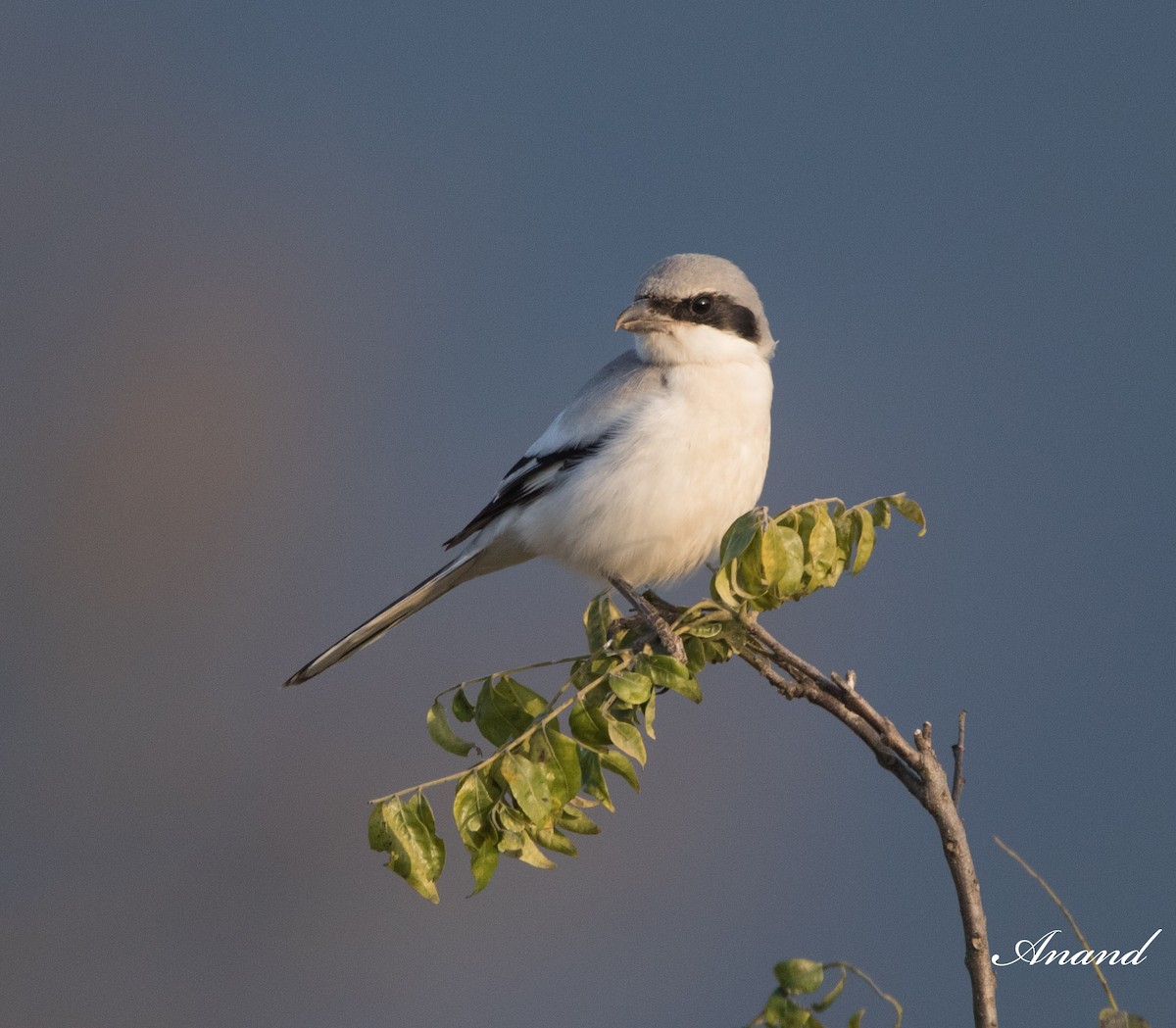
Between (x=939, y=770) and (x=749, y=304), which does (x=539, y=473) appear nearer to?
(x=749, y=304)

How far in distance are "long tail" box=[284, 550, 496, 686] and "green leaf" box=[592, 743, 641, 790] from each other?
788mm

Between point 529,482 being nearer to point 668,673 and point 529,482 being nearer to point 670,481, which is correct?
point 670,481

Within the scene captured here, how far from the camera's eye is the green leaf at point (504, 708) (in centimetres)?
117

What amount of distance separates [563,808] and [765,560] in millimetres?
269

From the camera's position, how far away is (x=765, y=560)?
1.05 meters

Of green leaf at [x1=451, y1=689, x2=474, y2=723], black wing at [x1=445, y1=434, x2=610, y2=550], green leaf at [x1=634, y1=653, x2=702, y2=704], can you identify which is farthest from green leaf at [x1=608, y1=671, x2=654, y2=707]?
black wing at [x1=445, y1=434, x2=610, y2=550]

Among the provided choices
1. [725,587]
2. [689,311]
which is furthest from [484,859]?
[689,311]

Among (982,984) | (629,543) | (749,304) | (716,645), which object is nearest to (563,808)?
(716,645)

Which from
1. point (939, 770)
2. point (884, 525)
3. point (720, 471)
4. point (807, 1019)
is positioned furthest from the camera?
point (720, 471)

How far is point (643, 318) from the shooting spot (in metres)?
1.93

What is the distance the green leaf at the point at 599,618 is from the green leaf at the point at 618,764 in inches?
14.5

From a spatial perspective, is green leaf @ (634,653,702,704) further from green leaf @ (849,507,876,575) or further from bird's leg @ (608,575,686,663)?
green leaf @ (849,507,876,575)

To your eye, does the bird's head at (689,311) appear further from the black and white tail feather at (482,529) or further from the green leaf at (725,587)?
the green leaf at (725,587)

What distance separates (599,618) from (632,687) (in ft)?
1.40
